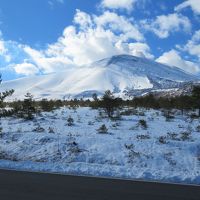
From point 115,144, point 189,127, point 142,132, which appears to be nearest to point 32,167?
point 115,144

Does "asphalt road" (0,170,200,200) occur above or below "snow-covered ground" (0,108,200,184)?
below

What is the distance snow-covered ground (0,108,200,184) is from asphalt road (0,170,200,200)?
128 cm

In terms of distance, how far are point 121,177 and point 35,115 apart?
52.6 feet

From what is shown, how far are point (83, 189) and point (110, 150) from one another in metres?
6.31

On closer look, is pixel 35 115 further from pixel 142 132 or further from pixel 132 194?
pixel 132 194

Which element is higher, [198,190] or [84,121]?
[84,121]

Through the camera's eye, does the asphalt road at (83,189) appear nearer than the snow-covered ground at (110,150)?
Yes

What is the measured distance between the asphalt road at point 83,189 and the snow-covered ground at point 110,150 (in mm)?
1277

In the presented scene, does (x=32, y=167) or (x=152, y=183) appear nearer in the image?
(x=152, y=183)

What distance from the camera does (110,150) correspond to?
15953 millimetres

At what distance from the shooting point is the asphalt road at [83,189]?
8.92 meters

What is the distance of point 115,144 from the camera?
54.3ft

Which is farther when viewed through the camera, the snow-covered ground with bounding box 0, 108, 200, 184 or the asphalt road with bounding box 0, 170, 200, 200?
the snow-covered ground with bounding box 0, 108, 200, 184

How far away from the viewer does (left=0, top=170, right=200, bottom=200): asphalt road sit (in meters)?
8.92
